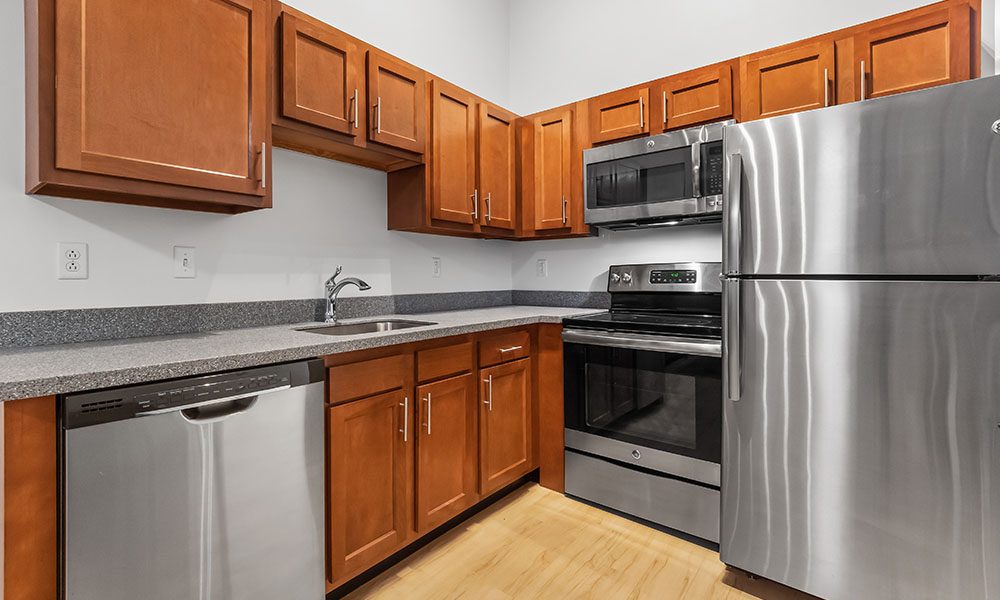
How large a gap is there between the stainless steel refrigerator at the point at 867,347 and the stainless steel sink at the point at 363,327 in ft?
4.45

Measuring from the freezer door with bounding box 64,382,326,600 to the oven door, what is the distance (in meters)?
1.28

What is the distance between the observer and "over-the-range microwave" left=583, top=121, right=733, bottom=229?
2.21 metres

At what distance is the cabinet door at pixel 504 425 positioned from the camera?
2232 mm

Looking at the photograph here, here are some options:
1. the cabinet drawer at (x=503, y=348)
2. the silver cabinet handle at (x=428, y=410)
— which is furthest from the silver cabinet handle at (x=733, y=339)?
the silver cabinet handle at (x=428, y=410)

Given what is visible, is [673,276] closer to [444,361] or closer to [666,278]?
[666,278]

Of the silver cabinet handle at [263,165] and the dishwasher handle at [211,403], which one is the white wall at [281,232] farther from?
the dishwasher handle at [211,403]

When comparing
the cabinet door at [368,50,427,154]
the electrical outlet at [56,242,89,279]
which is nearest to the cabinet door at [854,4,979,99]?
the cabinet door at [368,50,427,154]

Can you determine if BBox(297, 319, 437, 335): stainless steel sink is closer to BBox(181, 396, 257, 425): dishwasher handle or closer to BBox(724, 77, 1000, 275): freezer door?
BBox(181, 396, 257, 425): dishwasher handle

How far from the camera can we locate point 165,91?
145 cm

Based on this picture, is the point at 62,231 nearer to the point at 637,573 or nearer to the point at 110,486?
the point at 110,486

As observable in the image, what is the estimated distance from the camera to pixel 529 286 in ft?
10.9

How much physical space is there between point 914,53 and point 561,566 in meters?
2.40

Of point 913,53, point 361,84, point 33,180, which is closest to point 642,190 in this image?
point 913,53

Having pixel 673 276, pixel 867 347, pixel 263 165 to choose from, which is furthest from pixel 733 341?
pixel 263 165
